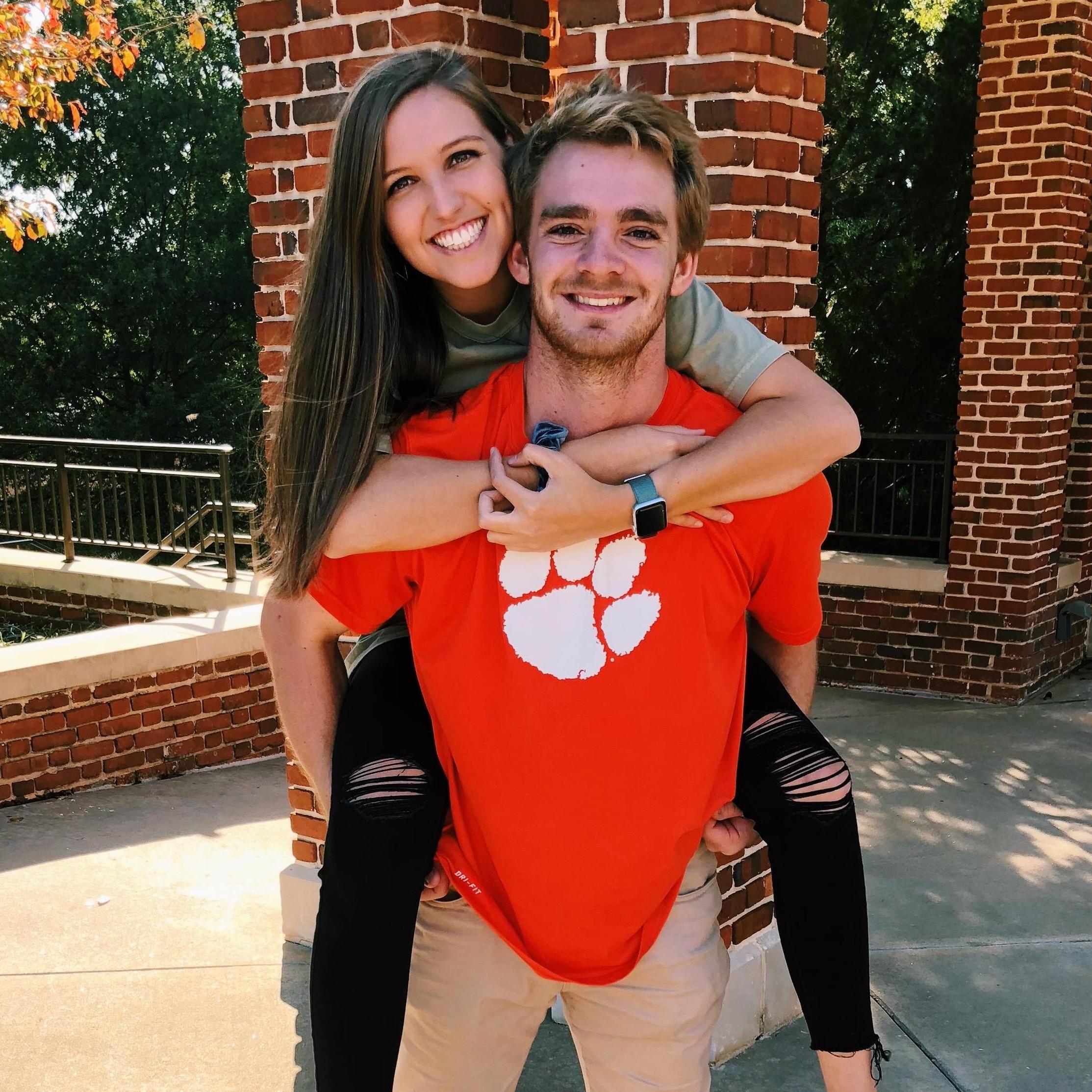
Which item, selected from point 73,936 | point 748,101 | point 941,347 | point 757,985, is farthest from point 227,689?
point 941,347

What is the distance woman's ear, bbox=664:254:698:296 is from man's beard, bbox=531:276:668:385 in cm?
12

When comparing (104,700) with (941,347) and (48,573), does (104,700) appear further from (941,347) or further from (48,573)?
(941,347)

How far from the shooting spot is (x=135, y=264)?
663 inches

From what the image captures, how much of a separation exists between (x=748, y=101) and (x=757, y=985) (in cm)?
236

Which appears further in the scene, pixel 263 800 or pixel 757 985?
pixel 263 800

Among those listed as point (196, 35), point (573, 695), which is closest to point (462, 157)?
point (573, 695)

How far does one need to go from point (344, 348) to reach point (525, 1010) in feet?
3.95

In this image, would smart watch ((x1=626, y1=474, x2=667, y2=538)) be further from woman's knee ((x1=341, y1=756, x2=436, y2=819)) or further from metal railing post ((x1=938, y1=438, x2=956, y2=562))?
metal railing post ((x1=938, y1=438, x2=956, y2=562))

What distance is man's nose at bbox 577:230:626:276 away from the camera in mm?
1866

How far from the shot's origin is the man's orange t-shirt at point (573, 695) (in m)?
1.90

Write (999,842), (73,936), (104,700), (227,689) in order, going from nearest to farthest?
1. (73,936)
2. (999,842)
3. (104,700)
4. (227,689)

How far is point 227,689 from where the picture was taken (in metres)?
5.68

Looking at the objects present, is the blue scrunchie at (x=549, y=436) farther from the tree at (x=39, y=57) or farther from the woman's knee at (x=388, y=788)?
the tree at (x=39, y=57)

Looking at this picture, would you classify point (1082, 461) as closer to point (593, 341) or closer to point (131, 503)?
point (131, 503)
